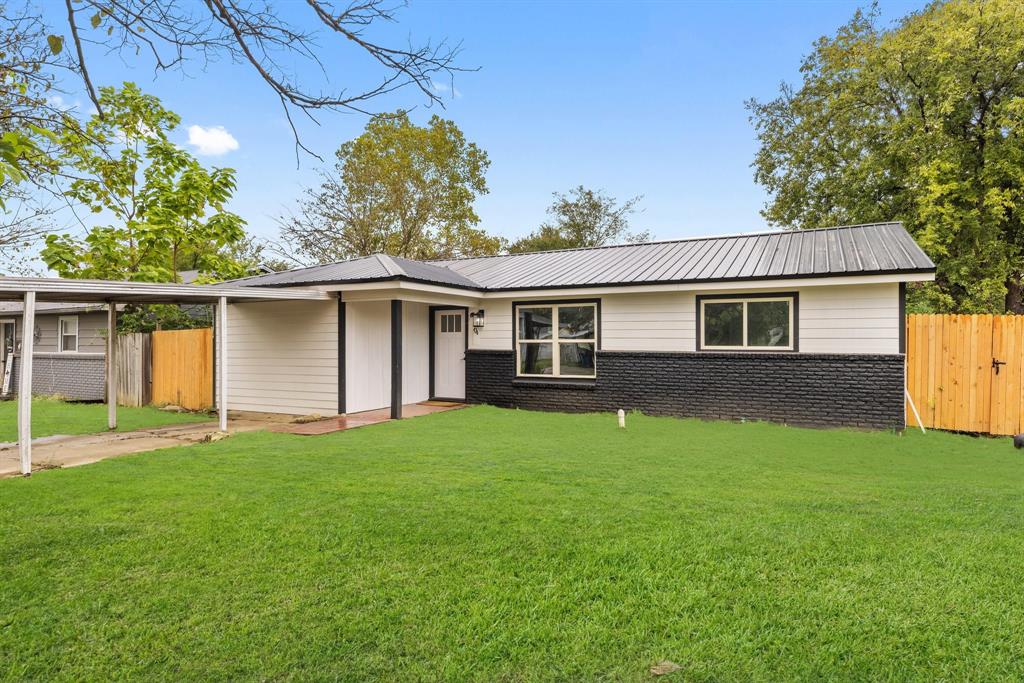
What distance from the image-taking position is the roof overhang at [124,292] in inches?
264

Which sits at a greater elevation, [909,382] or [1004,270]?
[1004,270]

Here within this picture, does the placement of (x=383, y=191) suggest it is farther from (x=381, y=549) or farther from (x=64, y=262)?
(x=381, y=549)

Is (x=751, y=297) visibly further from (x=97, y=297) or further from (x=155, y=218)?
(x=155, y=218)

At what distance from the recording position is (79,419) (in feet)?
36.3

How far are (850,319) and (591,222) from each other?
24395mm

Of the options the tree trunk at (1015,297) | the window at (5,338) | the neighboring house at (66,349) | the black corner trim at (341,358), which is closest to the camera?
the black corner trim at (341,358)

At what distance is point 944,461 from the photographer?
23.9 ft

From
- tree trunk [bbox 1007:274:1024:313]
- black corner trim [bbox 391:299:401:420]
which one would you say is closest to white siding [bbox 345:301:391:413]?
black corner trim [bbox 391:299:401:420]

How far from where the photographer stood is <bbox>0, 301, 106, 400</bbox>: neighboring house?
16062 millimetres

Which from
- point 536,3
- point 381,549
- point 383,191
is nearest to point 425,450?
point 381,549

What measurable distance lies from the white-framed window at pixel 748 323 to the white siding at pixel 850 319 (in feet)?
0.89

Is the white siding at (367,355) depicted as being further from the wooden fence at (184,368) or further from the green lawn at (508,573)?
the green lawn at (508,573)

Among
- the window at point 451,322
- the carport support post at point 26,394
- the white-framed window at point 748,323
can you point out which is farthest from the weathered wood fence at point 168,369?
the white-framed window at point 748,323

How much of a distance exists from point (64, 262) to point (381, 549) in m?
16.0
